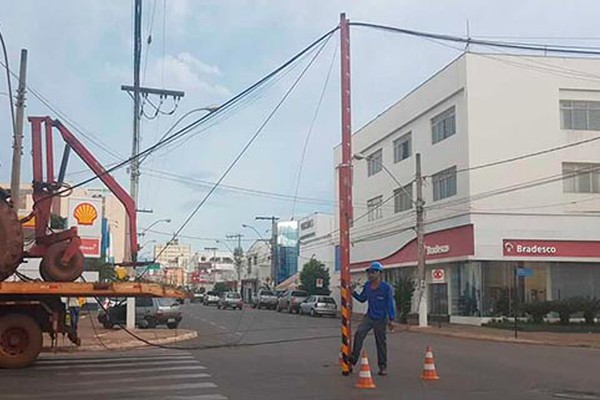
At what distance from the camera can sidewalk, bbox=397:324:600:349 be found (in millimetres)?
28031

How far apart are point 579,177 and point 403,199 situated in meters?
13.5

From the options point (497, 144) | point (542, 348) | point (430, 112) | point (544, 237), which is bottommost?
point (542, 348)

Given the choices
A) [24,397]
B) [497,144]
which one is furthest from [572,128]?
[24,397]

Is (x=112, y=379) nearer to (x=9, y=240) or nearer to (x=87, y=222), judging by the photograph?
(x=9, y=240)

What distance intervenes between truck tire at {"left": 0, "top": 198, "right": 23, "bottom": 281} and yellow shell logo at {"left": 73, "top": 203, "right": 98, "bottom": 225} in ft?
63.6

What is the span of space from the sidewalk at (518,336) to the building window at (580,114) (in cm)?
1254

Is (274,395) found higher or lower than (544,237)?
lower

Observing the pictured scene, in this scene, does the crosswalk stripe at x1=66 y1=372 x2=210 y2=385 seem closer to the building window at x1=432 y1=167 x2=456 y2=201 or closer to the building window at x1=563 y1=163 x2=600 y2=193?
the building window at x1=432 y1=167 x2=456 y2=201

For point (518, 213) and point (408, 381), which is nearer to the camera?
point (408, 381)

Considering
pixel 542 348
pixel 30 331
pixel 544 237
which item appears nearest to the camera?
pixel 30 331

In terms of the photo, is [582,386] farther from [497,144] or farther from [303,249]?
[303,249]

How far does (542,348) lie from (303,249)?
70213 mm

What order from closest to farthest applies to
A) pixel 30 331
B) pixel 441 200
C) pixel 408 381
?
pixel 408 381 → pixel 30 331 → pixel 441 200

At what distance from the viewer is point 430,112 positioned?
47438mm
